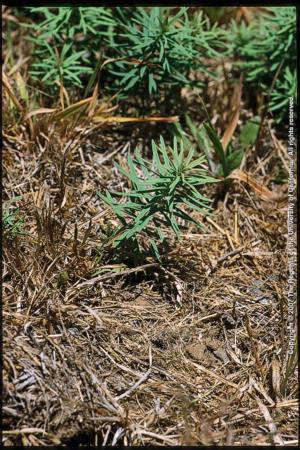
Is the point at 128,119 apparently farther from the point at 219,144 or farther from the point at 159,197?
the point at 159,197

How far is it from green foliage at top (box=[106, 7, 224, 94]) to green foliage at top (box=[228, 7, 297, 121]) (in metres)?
0.20

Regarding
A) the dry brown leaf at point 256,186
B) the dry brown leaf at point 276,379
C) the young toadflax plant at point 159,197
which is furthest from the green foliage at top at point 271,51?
the dry brown leaf at point 276,379

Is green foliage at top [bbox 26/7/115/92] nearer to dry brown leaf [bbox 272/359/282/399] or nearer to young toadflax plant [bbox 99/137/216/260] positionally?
young toadflax plant [bbox 99/137/216/260]

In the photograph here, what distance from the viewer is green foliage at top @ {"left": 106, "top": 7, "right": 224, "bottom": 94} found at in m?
2.73

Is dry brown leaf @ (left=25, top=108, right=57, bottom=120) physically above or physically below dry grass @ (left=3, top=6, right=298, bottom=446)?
above

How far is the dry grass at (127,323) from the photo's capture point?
2.01 meters

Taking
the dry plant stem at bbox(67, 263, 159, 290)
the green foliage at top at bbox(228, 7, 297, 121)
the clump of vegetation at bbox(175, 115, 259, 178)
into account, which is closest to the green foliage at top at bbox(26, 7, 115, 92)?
the clump of vegetation at bbox(175, 115, 259, 178)

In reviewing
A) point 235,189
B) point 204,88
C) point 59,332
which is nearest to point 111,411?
point 59,332

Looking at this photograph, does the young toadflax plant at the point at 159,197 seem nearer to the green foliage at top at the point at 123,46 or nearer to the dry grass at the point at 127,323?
the dry grass at the point at 127,323

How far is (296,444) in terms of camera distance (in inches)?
81.8

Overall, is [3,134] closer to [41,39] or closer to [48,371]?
[41,39]

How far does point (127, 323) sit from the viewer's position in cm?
227

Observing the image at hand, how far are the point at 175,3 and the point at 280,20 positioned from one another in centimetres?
49

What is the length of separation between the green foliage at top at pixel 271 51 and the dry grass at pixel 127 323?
0.61 metres
